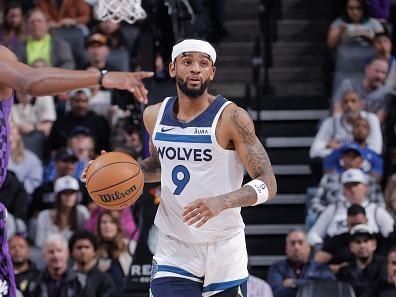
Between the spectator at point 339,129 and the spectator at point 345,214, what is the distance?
75 centimetres

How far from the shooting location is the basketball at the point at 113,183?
7.49 m

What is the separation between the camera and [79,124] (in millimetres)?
13906

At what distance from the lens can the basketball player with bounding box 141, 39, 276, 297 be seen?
24.5 ft

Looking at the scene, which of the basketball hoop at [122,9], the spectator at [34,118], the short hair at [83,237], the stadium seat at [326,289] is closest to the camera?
the basketball hoop at [122,9]

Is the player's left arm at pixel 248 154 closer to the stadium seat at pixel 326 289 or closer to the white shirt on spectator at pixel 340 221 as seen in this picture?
the stadium seat at pixel 326 289

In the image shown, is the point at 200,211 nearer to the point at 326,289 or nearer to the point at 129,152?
the point at 326,289

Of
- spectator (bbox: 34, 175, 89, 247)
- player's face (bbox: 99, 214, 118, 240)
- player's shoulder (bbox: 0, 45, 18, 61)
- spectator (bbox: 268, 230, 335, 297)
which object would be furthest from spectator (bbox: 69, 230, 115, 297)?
player's shoulder (bbox: 0, 45, 18, 61)

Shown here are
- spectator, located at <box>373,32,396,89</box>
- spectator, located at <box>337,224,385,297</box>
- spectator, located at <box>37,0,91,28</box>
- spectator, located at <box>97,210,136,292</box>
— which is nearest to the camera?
spectator, located at <box>337,224,385,297</box>

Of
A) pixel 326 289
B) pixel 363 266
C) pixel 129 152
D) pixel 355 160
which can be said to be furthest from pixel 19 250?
pixel 355 160

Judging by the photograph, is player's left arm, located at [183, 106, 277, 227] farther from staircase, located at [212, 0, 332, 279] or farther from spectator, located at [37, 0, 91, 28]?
spectator, located at [37, 0, 91, 28]

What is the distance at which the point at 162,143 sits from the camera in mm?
7594

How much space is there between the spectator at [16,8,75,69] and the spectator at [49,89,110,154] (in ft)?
2.71

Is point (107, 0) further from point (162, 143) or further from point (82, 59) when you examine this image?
point (82, 59)

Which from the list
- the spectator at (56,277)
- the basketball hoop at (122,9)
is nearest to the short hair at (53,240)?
the spectator at (56,277)
